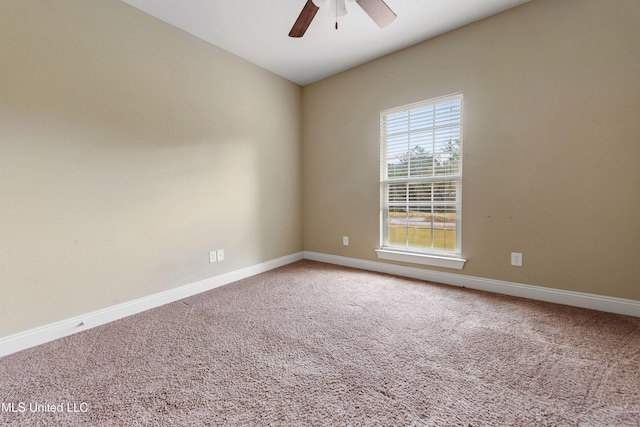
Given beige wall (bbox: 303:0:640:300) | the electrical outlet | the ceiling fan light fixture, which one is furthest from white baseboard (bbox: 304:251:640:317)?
the ceiling fan light fixture

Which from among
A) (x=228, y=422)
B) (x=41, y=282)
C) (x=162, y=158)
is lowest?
(x=228, y=422)

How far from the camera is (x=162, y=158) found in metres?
2.35

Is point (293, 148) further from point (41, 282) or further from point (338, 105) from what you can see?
point (41, 282)

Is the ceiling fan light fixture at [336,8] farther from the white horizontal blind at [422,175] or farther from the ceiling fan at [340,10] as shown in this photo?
the white horizontal blind at [422,175]

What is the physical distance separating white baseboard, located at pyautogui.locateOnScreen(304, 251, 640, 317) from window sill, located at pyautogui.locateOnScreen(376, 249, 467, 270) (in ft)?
0.31

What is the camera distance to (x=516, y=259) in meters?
2.38

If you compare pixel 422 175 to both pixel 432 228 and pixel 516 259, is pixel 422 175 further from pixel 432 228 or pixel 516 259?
pixel 516 259

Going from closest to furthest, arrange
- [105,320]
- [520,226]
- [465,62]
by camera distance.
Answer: [105,320] < [520,226] < [465,62]

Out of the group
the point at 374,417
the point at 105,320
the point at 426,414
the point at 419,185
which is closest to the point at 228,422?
the point at 374,417

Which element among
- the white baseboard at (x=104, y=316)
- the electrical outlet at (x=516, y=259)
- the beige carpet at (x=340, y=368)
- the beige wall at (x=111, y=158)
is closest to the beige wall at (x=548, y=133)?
the electrical outlet at (x=516, y=259)

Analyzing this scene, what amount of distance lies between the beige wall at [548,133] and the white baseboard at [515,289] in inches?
2.4

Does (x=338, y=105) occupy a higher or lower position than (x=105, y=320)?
higher

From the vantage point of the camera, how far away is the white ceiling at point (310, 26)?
7.20 feet

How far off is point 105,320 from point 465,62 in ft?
12.9
